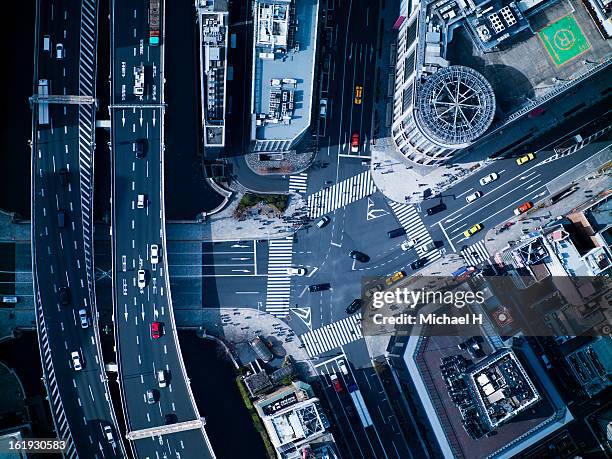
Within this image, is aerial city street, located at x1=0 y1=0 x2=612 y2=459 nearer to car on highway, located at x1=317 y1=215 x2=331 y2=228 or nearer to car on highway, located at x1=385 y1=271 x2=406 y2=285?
car on highway, located at x1=385 y1=271 x2=406 y2=285

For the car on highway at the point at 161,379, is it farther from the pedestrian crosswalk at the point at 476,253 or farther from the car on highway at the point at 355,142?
the pedestrian crosswalk at the point at 476,253

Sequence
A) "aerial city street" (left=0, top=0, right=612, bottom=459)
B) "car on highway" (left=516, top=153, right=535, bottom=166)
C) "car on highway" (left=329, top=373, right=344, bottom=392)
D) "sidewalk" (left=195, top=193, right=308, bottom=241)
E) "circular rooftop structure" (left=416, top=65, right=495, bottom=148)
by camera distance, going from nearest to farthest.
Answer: "circular rooftop structure" (left=416, top=65, right=495, bottom=148) → "aerial city street" (left=0, top=0, right=612, bottom=459) → "sidewalk" (left=195, top=193, right=308, bottom=241) → "car on highway" (left=329, top=373, right=344, bottom=392) → "car on highway" (left=516, top=153, right=535, bottom=166)

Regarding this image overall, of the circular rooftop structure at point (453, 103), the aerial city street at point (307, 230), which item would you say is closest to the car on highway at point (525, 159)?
the aerial city street at point (307, 230)

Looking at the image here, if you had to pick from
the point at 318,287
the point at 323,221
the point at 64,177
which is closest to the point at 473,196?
the point at 323,221

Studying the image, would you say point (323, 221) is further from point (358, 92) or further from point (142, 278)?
point (142, 278)

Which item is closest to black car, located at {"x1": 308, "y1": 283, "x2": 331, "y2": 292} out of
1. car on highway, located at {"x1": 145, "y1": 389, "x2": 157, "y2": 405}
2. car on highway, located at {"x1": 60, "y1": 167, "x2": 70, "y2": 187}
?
car on highway, located at {"x1": 145, "y1": 389, "x2": 157, "y2": 405}

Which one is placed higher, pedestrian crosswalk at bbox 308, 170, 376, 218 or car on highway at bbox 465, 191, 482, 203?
pedestrian crosswalk at bbox 308, 170, 376, 218
